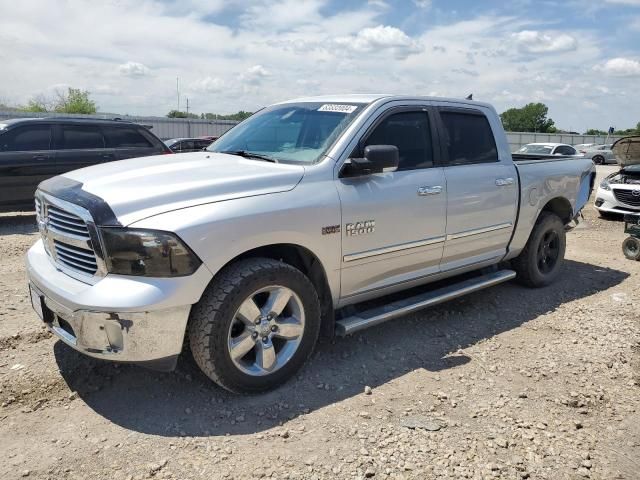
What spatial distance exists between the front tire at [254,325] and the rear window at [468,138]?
1.99 meters

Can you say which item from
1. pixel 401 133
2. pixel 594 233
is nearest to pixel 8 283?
pixel 401 133

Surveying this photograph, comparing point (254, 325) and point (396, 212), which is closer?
point (254, 325)

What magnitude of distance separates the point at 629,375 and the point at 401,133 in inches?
98.1

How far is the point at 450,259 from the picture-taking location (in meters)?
4.60

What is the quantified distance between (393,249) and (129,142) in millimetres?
7132

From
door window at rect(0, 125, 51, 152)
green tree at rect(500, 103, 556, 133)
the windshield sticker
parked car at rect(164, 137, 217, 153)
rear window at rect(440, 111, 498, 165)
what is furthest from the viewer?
green tree at rect(500, 103, 556, 133)

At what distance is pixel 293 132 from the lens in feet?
13.7

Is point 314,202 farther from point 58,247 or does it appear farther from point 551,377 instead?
point 551,377

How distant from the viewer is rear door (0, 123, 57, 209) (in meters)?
8.37

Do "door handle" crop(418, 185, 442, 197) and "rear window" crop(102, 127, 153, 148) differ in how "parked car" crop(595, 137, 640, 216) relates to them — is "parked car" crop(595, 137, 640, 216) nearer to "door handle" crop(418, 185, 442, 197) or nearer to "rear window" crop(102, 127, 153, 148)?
"door handle" crop(418, 185, 442, 197)

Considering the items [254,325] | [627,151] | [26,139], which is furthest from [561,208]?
[26,139]

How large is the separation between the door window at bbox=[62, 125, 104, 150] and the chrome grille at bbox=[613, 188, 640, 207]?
9.68m

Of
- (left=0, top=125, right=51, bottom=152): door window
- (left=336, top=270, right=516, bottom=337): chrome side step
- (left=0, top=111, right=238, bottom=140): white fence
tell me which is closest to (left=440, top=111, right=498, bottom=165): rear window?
(left=336, top=270, right=516, bottom=337): chrome side step

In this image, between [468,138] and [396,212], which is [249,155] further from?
[468,138]
